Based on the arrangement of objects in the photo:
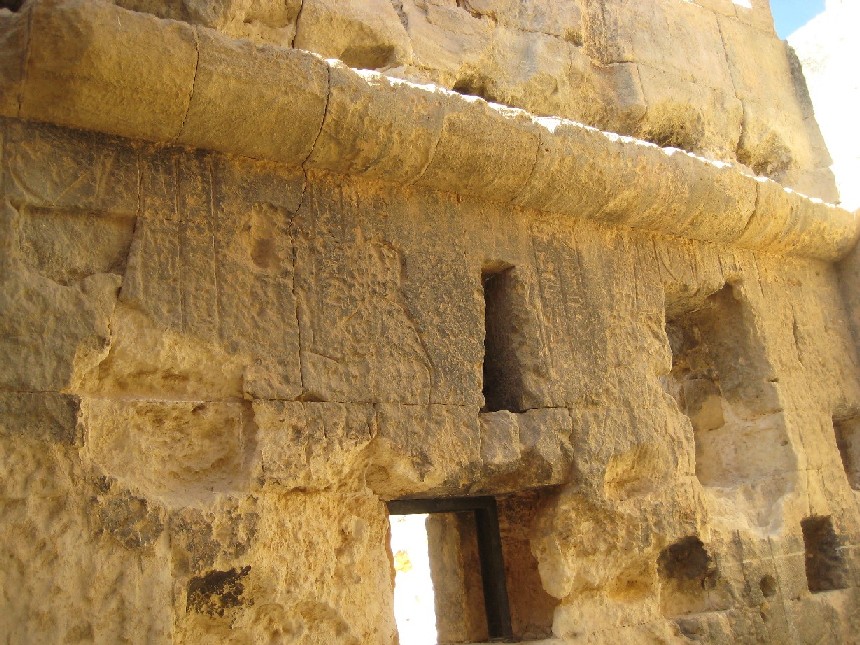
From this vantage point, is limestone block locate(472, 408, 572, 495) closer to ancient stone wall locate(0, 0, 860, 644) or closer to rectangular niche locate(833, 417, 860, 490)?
ancient stone wall locate(0, 0, 860, 644)

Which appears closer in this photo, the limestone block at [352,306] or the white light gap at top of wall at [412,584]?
the limestone block at [352,306]

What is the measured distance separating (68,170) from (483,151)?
167cm

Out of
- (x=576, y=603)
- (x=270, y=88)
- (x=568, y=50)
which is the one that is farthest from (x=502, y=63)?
(x=576, y=603)

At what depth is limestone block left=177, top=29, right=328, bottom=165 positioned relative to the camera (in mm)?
2963

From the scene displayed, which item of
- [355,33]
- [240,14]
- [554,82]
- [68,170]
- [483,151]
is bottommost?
[68,170]

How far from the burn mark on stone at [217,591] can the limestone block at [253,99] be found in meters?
1.56

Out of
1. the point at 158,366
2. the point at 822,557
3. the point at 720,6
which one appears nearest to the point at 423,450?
the point at 158,366

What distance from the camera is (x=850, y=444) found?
543cm

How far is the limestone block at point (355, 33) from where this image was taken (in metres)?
3.86

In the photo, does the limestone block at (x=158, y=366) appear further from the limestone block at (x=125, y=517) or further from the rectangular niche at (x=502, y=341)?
the rectangular niche at (x=502, y=341)

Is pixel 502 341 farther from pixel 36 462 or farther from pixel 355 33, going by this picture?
pixel 36 462

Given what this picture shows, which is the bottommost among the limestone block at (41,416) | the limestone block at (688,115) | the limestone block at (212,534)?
the limestone block at (212,534)

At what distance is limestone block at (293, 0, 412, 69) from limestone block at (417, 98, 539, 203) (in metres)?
0.72

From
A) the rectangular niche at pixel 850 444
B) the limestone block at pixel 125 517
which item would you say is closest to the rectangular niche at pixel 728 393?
the rectangular niche at pixel 850 444
